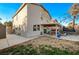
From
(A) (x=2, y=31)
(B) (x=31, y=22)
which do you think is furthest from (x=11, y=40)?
(B) (x=31, y=22)

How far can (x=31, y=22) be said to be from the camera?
2900 mm

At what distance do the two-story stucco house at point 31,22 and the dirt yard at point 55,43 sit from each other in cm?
8

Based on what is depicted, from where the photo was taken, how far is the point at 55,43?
9.52 feet

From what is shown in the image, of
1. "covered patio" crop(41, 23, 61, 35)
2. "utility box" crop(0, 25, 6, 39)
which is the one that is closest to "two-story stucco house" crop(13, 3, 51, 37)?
"covered patio" crop(41, 23, 61, 35)

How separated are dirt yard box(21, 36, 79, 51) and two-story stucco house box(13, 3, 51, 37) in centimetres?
8

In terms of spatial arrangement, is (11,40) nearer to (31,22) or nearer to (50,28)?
(31,22)

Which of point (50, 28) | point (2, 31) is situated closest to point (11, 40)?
point (2, 31)

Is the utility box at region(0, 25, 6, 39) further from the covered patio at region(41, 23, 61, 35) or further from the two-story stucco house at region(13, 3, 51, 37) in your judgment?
the covered patio at region(41, 23, 61, 35)

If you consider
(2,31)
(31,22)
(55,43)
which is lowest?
(55,43)

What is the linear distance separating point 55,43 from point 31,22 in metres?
0.39

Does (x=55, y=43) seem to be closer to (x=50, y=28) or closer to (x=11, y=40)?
(x=50, y=28)

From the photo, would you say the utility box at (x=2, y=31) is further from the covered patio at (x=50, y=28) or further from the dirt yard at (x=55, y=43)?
the covered patio at (x=50, y=28)

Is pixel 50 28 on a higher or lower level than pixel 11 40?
higher
